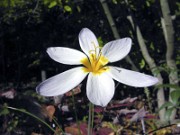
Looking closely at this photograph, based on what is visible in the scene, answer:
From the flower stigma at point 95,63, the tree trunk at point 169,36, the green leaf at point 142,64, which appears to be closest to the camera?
the flower stigma at point 95,63

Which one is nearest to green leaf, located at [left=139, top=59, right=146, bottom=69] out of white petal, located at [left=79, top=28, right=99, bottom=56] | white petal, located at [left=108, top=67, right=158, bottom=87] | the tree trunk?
the tree trunk

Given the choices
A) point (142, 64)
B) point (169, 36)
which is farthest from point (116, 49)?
point (142, 64)

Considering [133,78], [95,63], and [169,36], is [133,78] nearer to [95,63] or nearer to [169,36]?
[95,63]

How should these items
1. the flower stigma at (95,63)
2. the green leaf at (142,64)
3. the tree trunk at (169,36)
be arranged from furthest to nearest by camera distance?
the green leaf at (142,64) < the tree trunk at (169,36) < the flower stigma at (95,63)

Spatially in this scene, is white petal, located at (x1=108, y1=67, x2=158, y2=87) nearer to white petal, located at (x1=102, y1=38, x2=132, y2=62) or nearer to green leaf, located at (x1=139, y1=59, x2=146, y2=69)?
white petal, located at (x1=102, y1=38, x2=132, y2=62)

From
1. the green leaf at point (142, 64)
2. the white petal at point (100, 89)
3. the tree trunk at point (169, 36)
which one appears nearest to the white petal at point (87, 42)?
the white petal at point (100, 89)

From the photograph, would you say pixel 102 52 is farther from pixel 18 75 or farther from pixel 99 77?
pixel 18 75

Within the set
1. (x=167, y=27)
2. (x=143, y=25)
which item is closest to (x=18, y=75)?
(x=143, y=25)

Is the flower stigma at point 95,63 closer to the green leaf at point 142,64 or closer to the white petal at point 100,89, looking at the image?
the white petal at point 100,89
